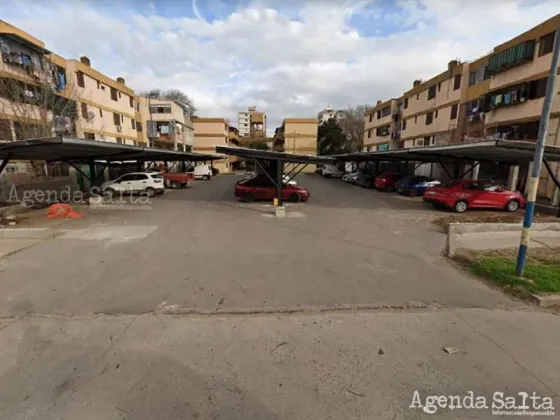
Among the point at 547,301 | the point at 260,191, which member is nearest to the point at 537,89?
the point at 260,191

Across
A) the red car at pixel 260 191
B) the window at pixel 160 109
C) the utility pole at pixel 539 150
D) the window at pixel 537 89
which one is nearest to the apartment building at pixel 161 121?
the window at pixel 160 109

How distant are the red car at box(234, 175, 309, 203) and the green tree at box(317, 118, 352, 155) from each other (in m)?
42.4

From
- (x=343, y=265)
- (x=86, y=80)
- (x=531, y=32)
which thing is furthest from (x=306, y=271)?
(x=86, y=80)

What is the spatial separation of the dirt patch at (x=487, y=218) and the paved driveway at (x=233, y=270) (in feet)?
5.29

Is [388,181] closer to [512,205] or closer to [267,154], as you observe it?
[512,205]

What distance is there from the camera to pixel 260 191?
17516 millimetres

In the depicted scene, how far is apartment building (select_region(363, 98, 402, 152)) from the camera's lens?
42450mm

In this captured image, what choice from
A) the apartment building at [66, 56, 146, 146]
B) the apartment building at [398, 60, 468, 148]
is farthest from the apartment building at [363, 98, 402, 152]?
the apartment building at [66, 56, 146, 146]

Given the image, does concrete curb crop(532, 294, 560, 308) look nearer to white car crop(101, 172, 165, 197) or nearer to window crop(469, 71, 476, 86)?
white car crop(101, 172, 165, 197)

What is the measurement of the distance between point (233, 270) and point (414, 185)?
1848 cm

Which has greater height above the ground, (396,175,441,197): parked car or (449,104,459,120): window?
(449,104,459,120): window

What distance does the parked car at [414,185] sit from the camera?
21.1 meters

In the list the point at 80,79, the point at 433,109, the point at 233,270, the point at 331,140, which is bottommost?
the point at 233,270

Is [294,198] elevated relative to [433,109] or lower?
lower
